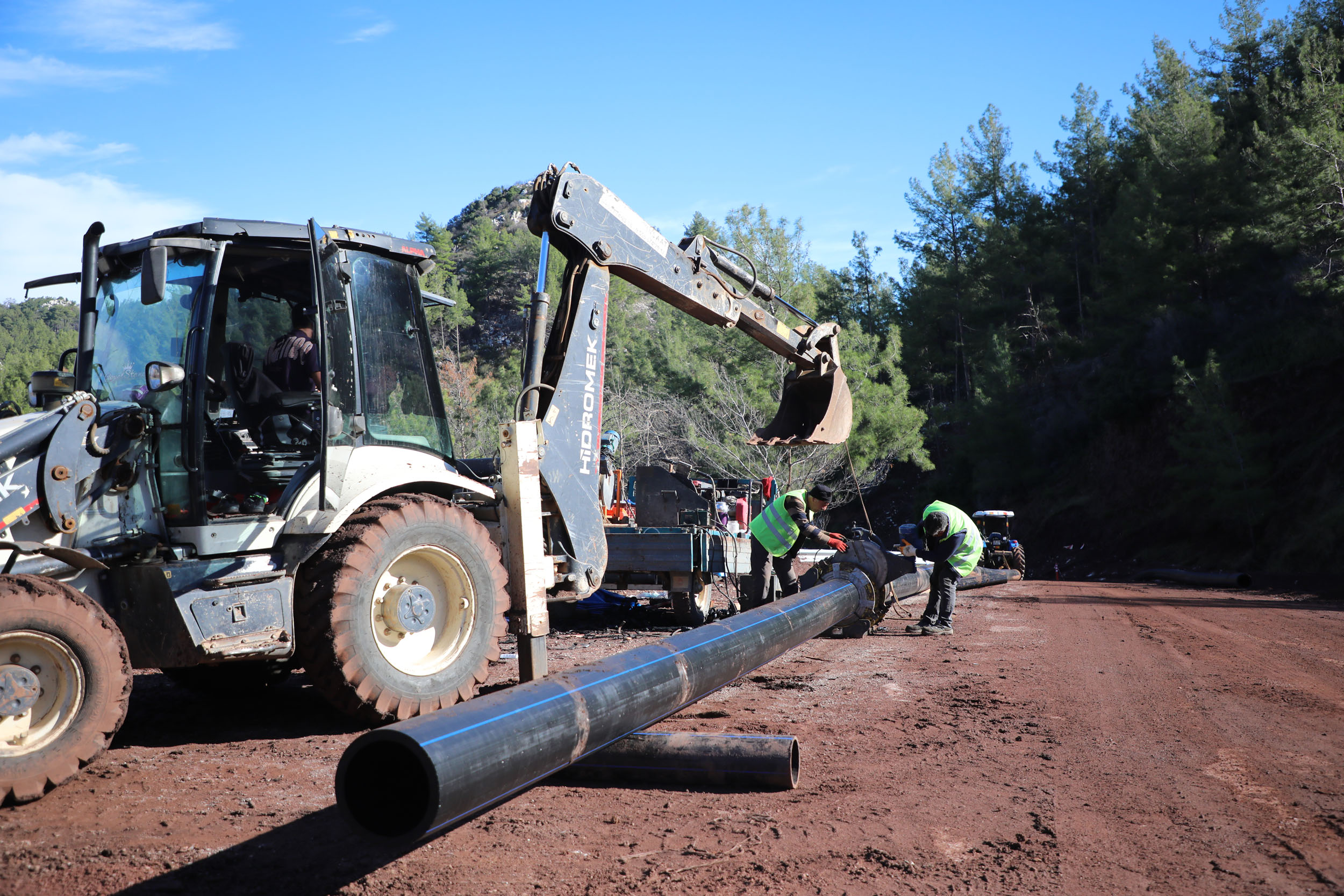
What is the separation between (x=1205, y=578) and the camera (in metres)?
20.5

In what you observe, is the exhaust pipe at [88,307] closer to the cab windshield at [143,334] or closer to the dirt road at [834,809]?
the cab windshield at [143,334]

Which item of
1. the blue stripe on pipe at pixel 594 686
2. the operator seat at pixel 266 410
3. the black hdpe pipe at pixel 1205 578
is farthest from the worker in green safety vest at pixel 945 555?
the black hdpe pipe at pixel 1205 578

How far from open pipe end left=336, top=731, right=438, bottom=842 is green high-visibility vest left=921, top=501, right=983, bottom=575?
779 centimetres

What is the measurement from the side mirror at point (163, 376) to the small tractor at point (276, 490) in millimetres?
13

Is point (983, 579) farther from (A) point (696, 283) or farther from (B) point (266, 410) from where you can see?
(B) point (266, 410)

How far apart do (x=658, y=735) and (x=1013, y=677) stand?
407 cm

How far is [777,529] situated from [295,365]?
5774mm

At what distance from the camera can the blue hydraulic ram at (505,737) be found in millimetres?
3117

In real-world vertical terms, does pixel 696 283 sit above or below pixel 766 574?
above

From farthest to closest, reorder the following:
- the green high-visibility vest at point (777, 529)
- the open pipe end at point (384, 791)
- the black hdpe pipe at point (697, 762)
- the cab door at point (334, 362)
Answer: the green high-visibility vest at point (777, 529) → the cab door at point (334, 362) → the black hdpe pipe at point (697, 762) → the open pipe end at point (384, 791)

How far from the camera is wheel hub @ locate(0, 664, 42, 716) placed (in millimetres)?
4078

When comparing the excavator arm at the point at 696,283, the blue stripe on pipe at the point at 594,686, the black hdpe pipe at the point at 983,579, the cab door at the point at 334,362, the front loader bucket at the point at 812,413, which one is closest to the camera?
the blue stripe on pipe at the point at 594,686

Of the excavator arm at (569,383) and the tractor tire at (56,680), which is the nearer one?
the tractor tire at (56,680)

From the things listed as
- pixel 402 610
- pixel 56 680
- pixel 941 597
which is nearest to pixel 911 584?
pixel 941 597
